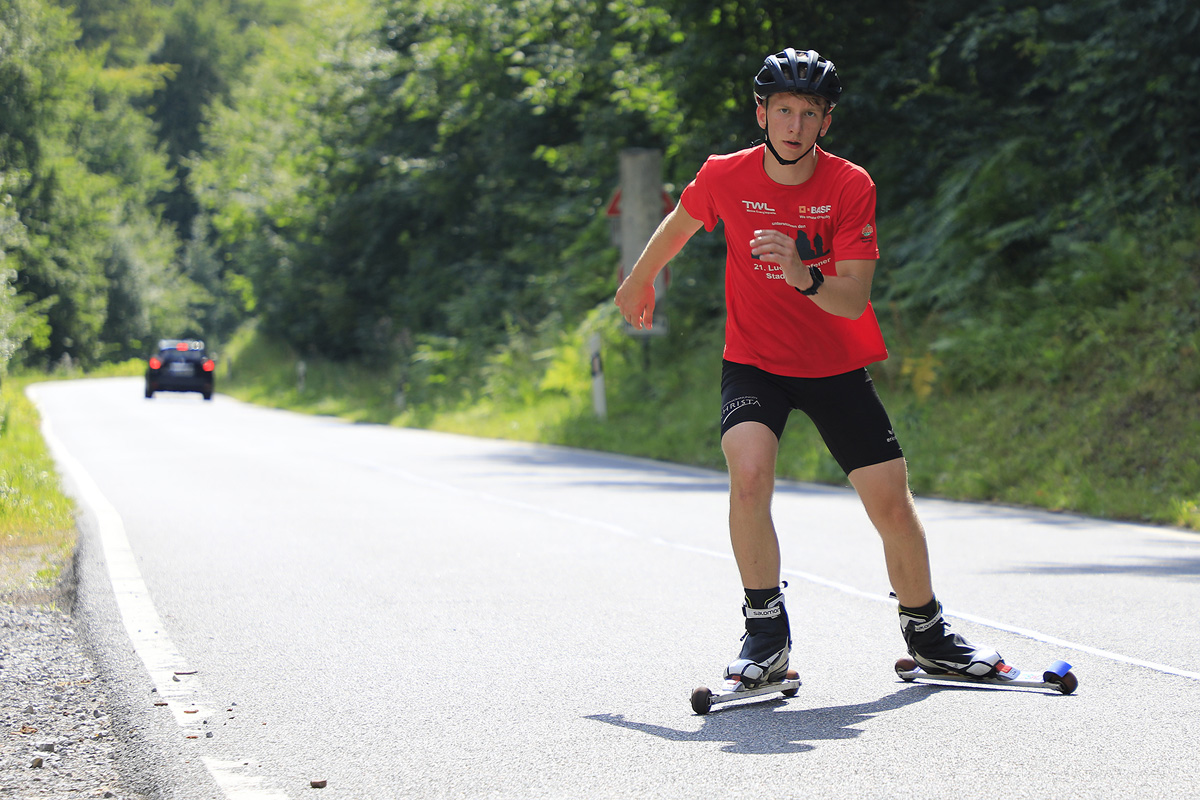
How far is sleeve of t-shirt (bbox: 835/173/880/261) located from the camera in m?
4.45

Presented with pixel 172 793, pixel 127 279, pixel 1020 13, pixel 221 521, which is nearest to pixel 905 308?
pixel 1020 13

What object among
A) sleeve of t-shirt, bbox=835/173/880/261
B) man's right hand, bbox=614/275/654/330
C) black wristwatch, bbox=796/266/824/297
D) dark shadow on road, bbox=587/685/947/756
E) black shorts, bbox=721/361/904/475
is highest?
sleeve of t-shirt, bbox=835/173/880/261

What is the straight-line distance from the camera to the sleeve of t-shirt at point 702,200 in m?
4.81

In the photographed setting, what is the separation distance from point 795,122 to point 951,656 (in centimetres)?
195

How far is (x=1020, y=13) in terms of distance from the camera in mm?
15734

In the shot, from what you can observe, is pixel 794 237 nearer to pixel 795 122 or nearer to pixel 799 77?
pixel 795 122

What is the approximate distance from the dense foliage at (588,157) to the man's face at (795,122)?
7252 mm

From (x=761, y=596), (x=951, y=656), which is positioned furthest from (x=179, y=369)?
(x=951, y=656)

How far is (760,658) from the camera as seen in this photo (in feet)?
15.2

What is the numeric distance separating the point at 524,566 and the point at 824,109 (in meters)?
4.13

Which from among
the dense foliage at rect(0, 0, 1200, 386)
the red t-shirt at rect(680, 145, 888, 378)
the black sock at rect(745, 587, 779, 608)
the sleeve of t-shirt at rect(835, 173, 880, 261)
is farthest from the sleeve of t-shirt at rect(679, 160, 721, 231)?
the dense foliage at rect(0, 0, 1200, 386)

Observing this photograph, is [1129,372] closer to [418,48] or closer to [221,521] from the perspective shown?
[221,521]

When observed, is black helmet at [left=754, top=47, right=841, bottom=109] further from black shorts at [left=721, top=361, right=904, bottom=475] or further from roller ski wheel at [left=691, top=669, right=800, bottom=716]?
roller ski wheel at [left=691, top=669, right=800, bottom=716]

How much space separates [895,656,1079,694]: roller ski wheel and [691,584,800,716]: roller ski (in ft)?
1.67
